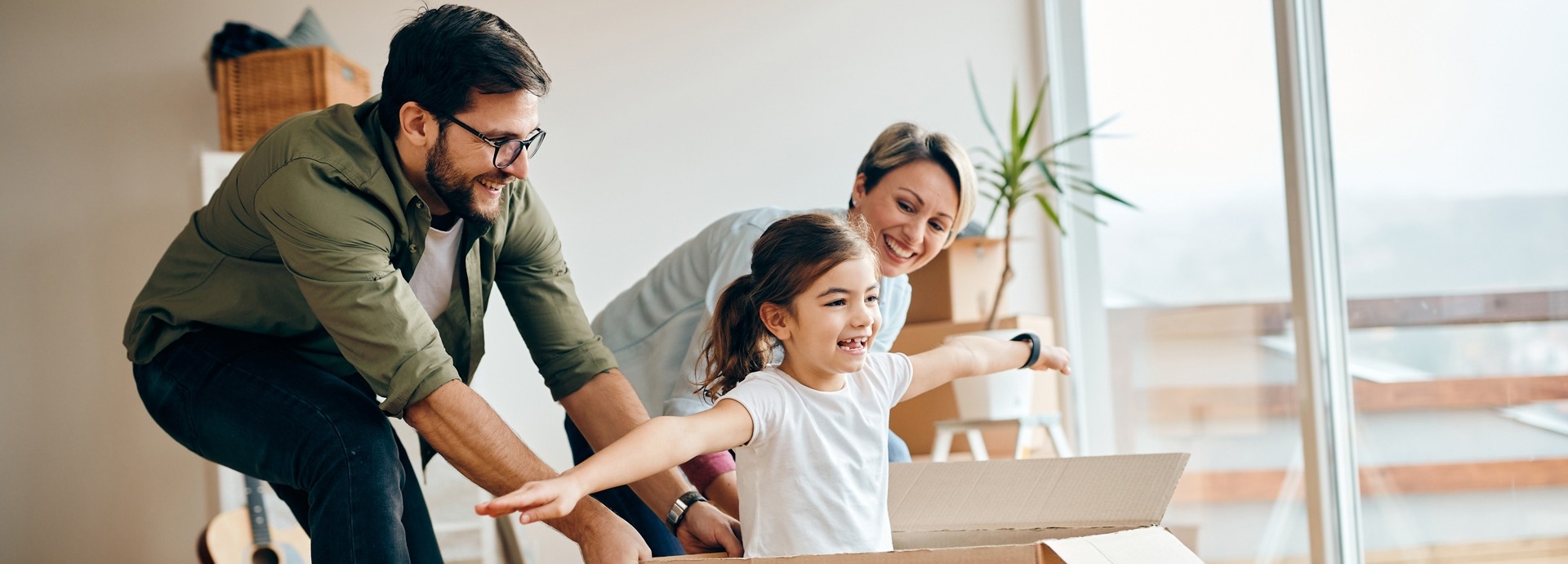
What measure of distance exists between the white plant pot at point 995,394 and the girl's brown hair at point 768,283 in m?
1.15

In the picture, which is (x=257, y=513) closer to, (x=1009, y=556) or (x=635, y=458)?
(x=635, y=458)

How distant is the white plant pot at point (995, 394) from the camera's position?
2.48m

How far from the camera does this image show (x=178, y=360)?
53.8 inches

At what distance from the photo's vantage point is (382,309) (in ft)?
3.78

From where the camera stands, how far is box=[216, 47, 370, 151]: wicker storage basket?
279 cm

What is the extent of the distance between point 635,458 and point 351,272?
374 millimetres

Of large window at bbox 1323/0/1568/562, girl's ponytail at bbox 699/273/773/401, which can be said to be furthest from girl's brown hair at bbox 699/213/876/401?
large window at bbox 1323/0/1568/562

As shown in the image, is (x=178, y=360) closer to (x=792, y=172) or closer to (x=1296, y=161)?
(x=1296, y=161)

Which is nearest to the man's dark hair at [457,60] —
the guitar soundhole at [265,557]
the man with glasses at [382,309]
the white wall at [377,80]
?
the man with glasses at [382,309]

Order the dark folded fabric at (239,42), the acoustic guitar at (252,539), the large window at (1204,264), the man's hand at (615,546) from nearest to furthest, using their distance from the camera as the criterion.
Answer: the man's hand at (615,546) < the large window at (1204,264) < the acoustic guitar at (252,539) < the dark folded fabric at (239,42)

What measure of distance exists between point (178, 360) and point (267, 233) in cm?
21

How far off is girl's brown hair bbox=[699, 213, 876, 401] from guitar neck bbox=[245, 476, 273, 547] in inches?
69.0

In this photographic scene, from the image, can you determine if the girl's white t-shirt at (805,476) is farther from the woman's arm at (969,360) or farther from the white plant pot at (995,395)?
the white plant pot at (995,395)

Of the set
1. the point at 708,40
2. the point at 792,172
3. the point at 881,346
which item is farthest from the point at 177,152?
the point at 881,346
